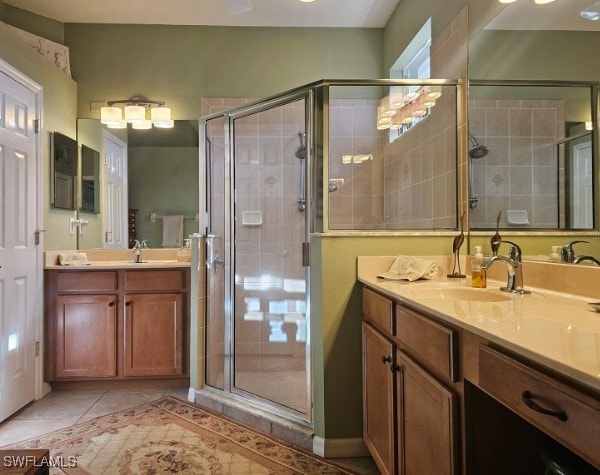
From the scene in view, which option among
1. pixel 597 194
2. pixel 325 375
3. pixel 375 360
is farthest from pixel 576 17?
pixel 325 375

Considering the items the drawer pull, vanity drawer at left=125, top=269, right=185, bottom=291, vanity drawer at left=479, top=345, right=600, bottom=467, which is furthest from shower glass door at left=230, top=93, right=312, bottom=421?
the drawer pull

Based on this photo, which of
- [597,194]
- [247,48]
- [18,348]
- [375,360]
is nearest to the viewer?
[597,194]

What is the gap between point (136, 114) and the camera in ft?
10.2

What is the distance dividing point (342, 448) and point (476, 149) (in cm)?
160

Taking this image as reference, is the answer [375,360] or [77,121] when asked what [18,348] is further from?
[375,360]

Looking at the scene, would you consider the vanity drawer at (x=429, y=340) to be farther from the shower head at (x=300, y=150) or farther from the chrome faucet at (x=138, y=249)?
the chrome faucet at (x=138, y=249)

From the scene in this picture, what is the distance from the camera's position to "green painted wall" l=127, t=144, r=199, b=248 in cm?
312

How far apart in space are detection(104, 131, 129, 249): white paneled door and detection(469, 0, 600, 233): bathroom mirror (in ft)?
8.45

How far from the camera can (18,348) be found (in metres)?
2.43

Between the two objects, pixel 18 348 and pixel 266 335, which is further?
pixel 266 335

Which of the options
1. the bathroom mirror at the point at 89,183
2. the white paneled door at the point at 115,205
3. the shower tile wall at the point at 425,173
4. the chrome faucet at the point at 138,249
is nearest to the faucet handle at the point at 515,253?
the shower tile wall at the point at 425,173

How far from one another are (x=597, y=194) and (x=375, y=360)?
100 centimetres

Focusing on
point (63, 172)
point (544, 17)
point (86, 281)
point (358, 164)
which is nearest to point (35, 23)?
point (63, 172)

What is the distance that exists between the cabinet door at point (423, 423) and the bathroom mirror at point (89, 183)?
2.75 metres
